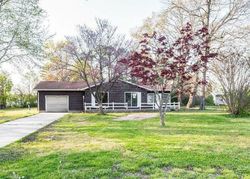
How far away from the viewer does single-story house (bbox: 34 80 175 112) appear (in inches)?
1219

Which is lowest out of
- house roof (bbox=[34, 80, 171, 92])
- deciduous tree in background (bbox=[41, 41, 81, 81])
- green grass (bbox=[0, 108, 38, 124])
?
green grass (bbox=[0, 108, 38, 124])

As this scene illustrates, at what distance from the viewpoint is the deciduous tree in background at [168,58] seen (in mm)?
13656

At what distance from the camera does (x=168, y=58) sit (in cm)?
1393

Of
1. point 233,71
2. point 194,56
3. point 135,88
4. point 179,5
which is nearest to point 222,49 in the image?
point 179,5

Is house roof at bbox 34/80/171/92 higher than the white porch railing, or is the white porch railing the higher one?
house roof at bbox 34/80/171/92

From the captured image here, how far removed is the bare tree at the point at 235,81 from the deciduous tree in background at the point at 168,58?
670 centimetres

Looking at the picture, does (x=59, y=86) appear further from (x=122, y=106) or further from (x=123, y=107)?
(x=123, y=107)

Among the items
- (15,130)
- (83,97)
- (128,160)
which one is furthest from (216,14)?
(128,160)

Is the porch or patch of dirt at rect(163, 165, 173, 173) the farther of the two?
the porch

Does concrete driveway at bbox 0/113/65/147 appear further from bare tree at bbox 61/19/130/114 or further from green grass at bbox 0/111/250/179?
bare tree at bbox 61/19/130/114

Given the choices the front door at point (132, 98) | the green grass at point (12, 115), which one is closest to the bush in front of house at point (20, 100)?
the green grass at point (12, 115)

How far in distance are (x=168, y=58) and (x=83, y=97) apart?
18.4m

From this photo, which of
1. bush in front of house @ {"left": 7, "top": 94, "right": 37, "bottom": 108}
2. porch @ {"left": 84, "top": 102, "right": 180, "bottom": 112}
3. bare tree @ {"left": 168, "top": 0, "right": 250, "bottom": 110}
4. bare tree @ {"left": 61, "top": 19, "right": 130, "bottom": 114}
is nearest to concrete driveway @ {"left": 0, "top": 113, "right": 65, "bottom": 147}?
bare tree @ {"left": 61, "top": 19, "right": 130, "bottom": 114}

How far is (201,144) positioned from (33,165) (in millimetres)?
4179
